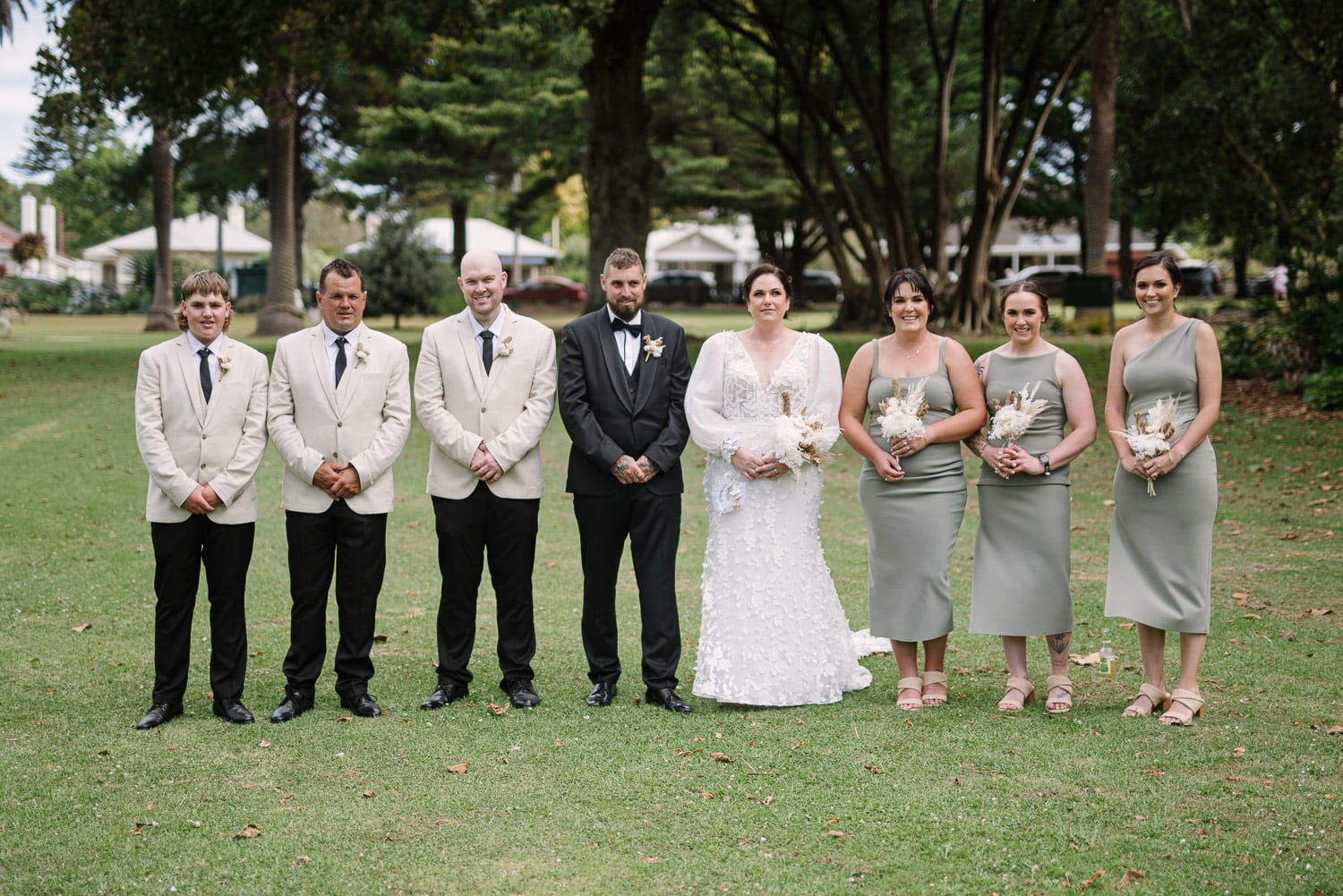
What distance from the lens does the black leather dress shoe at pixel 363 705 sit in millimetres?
6578

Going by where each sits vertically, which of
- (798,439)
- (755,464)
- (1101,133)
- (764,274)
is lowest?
(755,464)

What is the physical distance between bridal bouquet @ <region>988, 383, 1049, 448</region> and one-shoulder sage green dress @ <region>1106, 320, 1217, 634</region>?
0.49m

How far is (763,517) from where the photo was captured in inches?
268

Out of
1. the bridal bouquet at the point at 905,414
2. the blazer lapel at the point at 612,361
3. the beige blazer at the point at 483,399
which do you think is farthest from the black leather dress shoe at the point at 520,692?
the bridal bouquet at the point at 905,414

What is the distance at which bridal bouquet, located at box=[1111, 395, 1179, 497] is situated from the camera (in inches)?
249

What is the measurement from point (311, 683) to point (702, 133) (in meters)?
39.5

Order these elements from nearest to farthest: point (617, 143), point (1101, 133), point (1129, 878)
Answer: point (1129, 878)
point (617, 143)
point (1101, 133)

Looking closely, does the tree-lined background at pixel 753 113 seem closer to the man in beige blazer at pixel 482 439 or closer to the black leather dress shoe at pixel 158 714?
the man in beige blazer at pixel 482 439

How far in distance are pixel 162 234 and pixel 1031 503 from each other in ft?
128

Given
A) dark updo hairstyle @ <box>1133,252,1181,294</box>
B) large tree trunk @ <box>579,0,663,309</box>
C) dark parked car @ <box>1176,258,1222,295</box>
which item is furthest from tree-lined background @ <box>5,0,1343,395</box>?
dark updo hairstyle @ <box>1133,252,1181,294</box>

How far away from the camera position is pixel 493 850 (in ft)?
16.0

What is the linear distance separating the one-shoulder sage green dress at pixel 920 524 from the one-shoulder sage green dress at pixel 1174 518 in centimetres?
84

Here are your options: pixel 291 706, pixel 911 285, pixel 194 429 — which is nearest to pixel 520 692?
pixel 291 706

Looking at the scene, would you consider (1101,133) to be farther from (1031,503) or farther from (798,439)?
(798,439)
